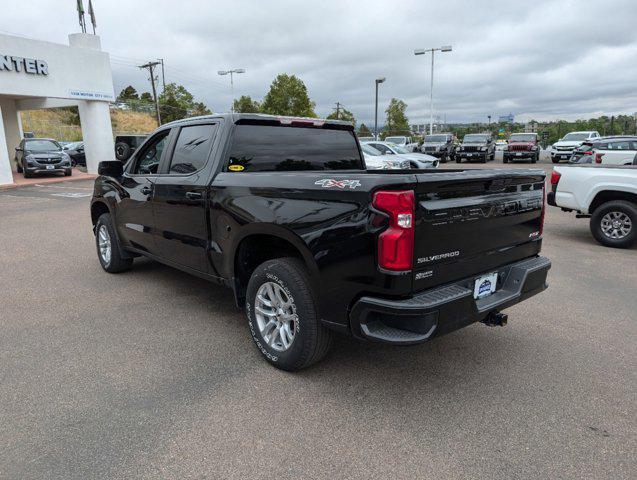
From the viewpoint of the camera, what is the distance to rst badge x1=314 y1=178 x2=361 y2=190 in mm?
2783

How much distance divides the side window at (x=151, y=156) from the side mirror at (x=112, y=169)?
0.83 feet

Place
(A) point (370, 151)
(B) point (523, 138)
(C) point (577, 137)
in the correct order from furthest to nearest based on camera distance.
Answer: (C) point (577, 137), (B) point (523, 138), (A) point (370, 151)

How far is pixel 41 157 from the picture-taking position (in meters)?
20.7

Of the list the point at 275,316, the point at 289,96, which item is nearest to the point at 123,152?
the point at 275,316

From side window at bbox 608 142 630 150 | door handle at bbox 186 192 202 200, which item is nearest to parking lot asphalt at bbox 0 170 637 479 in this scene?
door handle at bbox 186 192 202 200

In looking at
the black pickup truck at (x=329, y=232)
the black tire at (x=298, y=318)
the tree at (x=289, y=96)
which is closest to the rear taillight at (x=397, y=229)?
the black pickup truck at (x=329, y=232)

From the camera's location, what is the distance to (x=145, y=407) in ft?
9.89

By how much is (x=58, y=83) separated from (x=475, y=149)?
22035 millimetres

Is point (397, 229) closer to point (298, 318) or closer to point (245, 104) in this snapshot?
point (298, 318)

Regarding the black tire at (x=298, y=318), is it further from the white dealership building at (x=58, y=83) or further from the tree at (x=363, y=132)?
the tree at (x=363, y=132)

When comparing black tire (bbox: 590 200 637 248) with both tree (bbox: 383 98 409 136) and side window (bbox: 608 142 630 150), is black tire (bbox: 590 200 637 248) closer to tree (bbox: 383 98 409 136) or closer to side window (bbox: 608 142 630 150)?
side window (bbox: 608 142 630 150)

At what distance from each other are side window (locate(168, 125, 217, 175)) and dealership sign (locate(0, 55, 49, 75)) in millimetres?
18515

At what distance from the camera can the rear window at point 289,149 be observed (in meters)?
3.97

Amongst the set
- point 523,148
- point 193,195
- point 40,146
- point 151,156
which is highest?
point 40,146
